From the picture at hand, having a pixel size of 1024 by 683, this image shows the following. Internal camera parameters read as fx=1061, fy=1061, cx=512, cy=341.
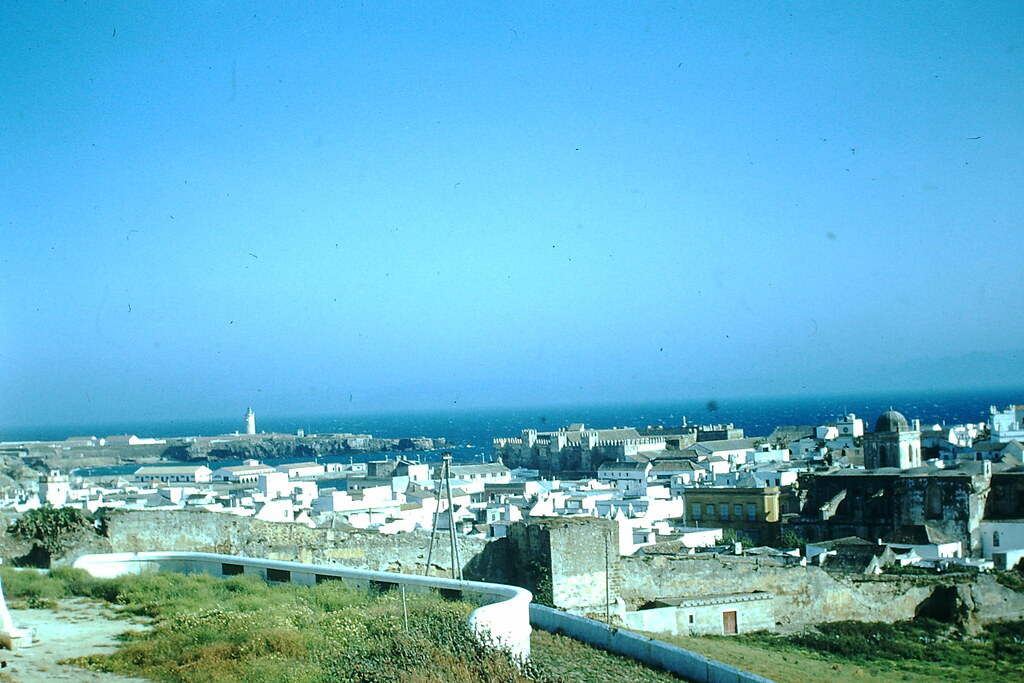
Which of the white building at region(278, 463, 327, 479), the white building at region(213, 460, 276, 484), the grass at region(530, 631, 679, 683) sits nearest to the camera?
the grass at region(530, 631, 679, 683)

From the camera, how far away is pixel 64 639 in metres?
8.92

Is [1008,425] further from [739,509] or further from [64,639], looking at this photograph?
[64,639]

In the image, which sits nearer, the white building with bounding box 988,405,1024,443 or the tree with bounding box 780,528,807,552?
the tree with bounding box 780,528,807,552

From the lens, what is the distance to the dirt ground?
762 cm

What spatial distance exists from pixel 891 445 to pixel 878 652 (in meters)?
29.2

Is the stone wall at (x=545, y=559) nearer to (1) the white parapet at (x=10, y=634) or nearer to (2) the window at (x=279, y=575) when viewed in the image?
(2) the window at (x=279, y=575)

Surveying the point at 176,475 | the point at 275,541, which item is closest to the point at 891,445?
the point at 275,541

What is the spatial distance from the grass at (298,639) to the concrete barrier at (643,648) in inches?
7.1

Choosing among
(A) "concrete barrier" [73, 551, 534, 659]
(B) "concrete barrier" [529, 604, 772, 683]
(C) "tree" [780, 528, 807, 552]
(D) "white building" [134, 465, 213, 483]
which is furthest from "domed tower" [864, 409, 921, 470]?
(D) "white building" [134, 465, 213, 483]

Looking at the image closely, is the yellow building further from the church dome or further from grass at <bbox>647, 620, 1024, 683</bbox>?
grass at <bbox>647, 620, 1024, 683</bbox>

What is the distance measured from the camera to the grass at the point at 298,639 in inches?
301

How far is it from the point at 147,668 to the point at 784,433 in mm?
87116

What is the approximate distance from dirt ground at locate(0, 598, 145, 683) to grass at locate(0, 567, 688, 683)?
0.62 feet

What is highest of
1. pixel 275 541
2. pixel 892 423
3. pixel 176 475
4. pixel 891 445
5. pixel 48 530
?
pixel 892 423
